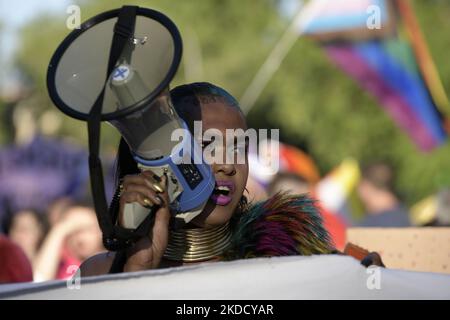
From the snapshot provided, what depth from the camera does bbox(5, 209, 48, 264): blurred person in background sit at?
22.5 feet

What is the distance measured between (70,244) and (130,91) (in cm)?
403

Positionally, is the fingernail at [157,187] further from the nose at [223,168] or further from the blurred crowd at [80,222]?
the blurred crowd at [80,222]

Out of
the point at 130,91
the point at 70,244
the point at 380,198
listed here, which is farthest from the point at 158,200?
the point at 380,198

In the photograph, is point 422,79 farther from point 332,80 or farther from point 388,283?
point 388,283

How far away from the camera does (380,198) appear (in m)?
7.77

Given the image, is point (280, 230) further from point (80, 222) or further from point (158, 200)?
point (80, 222)

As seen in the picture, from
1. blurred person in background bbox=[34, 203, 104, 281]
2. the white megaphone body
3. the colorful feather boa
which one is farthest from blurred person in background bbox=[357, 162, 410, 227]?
the white megaphone body

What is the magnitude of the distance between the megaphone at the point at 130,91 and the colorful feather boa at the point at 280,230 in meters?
0.39

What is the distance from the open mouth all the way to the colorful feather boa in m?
0.16

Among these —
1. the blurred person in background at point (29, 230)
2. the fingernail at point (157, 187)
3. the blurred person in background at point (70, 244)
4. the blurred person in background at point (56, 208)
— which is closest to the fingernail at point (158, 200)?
the fingernail at point (157, 187)

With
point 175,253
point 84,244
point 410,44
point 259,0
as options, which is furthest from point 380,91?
point 175,253

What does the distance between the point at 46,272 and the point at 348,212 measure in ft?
15.3

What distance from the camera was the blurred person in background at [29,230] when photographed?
6855 mm
